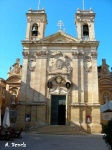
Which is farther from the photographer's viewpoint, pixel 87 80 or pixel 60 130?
pixel 87 80

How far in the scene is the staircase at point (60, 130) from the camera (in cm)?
2297

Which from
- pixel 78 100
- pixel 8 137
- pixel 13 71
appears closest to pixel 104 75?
pixel 78 100

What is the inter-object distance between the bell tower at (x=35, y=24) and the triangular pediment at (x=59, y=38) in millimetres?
1409

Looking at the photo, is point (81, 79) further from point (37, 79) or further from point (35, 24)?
point (35, 24)

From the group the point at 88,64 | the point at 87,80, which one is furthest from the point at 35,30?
the point at 87,80

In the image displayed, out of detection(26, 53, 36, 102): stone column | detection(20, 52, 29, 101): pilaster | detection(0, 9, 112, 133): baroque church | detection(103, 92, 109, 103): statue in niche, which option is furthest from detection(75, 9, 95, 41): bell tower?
detection(103, 92, 109, 103): statue in niche

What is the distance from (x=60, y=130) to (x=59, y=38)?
44.7ft

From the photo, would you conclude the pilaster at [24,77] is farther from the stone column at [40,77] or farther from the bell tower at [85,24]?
the bell tower at [85,24]

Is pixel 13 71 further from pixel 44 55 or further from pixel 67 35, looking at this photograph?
pixel 67 35

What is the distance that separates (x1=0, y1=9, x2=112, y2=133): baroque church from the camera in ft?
85.1

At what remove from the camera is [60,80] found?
27422 mm

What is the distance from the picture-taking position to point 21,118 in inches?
1026

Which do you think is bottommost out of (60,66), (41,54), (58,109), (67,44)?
(58,109)

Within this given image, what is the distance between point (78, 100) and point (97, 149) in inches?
615
